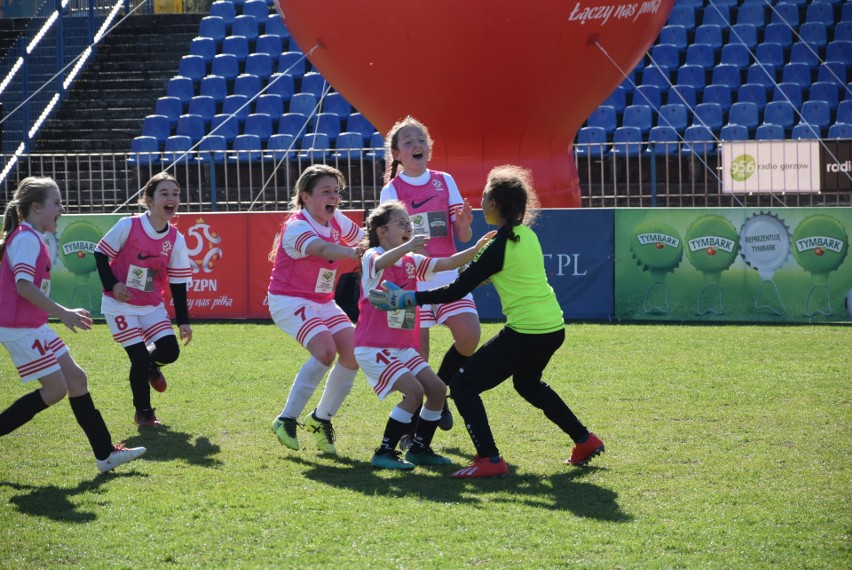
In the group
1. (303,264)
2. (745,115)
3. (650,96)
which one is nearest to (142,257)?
(303,264)

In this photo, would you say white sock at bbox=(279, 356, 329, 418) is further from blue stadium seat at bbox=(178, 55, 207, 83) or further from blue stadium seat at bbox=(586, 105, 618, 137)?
blue stadium seat at bbox=(178, 55, 207, 83)

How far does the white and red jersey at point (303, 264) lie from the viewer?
22.6 feet

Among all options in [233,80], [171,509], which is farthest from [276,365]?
[233,80]

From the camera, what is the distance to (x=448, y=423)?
7.27 metres

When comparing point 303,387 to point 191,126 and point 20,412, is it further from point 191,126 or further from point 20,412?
point 191,126

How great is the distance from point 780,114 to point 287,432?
619 inches

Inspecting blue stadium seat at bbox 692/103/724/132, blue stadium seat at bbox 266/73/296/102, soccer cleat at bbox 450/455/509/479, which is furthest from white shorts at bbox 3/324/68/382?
blue stadium seat at bbox 266/73/296/102

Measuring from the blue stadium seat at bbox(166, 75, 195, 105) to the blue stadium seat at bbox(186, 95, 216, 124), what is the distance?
1.70 ft

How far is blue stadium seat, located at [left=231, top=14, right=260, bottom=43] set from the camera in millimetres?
23922

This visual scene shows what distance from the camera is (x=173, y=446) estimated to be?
7.03 metres

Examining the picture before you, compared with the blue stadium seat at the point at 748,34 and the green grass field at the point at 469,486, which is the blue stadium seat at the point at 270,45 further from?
the green grass field at the point at 469,486

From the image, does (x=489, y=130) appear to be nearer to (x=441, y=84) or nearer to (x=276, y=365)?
(x=441, y=84)

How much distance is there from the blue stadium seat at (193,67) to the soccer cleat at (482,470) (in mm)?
18499

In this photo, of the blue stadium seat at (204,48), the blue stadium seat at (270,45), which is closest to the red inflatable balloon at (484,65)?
the blue stadium seat at (270,45)
